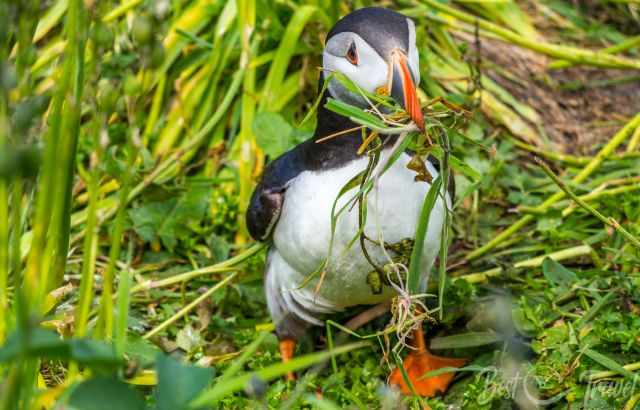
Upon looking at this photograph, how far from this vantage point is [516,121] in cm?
436

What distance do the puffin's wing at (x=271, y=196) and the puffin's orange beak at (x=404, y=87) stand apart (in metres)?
0.56

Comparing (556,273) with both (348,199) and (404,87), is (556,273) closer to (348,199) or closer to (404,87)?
(348,199)

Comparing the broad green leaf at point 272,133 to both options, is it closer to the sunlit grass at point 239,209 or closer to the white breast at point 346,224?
the sunlit grass at point 239,209

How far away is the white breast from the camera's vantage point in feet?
8.86

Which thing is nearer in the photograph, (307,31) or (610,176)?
(610,176)

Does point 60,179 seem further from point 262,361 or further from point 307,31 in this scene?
point 307,31

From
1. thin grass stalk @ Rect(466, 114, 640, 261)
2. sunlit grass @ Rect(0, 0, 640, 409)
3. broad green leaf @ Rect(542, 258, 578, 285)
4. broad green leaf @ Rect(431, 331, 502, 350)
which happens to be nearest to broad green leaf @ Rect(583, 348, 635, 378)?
sunlit grass @ Rect(0, 0, 640, 409)

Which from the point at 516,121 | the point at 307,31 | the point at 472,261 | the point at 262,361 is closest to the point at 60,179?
the point at 262,361

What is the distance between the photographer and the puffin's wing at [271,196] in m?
3.02

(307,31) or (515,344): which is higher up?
(307,31)

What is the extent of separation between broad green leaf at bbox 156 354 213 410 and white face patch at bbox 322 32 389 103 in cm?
114

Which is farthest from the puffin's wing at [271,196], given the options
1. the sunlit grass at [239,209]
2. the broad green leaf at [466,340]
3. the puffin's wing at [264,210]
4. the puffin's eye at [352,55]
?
the broad green leaf at [466,340]

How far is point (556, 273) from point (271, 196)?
0.99 m

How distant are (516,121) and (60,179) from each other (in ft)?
8.48
